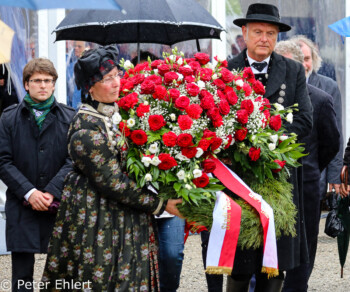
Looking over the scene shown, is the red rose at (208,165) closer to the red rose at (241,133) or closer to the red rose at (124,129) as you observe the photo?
the red rose at (241,133)

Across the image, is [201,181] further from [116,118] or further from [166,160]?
[116,118]

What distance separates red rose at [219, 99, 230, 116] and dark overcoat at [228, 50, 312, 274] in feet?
2.97

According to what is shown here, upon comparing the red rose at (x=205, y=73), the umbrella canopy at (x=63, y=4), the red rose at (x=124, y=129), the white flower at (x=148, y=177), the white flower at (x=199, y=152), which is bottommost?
the white flower at (x=148, y=177)

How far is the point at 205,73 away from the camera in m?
4.38

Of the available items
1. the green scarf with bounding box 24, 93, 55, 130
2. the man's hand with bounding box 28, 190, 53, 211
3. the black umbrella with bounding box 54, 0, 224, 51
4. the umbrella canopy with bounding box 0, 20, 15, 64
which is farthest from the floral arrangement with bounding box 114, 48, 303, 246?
the black umbrella with bounding box 54, 0, 224, 51

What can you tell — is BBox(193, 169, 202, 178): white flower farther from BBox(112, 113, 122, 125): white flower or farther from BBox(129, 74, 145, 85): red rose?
BBox(129, 74, 145, 85): red rose

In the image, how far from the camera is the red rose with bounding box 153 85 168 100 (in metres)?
4.14

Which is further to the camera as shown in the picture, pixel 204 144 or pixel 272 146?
pixel 272 146

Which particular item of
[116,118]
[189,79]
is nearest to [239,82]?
[189,79]

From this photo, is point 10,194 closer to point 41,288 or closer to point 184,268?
point 41,288

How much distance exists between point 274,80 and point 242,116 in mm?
957

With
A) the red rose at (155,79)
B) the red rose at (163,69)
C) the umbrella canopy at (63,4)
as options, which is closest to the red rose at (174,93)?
the red rose at (155,79)

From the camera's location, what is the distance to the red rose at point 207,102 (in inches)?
164

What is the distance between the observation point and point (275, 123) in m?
4.46
